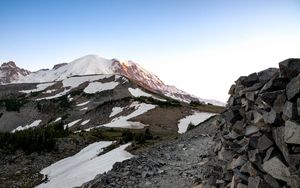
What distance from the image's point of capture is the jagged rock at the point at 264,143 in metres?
12.3

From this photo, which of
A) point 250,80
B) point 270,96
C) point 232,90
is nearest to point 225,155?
point 232,90

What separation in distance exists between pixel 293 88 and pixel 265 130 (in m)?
1.93

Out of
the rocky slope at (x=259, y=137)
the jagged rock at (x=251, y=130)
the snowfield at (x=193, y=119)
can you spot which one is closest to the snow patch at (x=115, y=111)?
the snowfield at (x=193, y=119)

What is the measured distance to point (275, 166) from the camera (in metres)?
11.7

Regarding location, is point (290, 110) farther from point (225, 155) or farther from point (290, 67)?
point (225, 155)

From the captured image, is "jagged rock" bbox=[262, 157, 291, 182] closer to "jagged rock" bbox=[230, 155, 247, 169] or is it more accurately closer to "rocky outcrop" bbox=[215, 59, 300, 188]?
"rocky outcrop" bbox=[215, 59, 300, 188]

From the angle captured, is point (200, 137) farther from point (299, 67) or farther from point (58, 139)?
point (58, 139)

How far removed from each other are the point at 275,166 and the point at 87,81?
557 feet

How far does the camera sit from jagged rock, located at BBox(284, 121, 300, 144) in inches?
416

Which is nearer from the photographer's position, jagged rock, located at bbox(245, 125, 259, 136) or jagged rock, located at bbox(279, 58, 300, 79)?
jagged rock, located at bbox(279, 58, 300, 79)


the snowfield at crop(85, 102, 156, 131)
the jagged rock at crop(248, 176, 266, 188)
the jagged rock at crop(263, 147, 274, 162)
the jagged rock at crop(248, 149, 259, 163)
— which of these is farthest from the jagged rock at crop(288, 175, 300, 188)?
the snowfield at crop(85, 102, 156, 131)

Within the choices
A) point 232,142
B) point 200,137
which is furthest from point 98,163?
point 232,142

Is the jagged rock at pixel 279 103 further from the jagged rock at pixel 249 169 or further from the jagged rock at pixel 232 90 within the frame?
the jagged rock at pixel 232 90

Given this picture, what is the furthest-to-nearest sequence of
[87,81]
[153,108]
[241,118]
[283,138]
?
[87,81]
[153,108]
[241,118]
[283,138]
